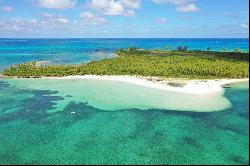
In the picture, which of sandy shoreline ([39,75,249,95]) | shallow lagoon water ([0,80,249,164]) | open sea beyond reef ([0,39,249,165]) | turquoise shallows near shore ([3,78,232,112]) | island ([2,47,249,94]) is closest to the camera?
shallow lagoon water ([0,80,249,164])

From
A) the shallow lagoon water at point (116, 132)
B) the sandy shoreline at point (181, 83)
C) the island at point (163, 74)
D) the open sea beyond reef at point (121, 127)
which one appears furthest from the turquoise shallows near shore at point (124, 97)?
the island at point (163, 74)

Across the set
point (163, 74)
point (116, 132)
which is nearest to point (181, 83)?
point (163, 74)

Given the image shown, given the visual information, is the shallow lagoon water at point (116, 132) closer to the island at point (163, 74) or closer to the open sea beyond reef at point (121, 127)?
the open sea beyond reef at point (121, 127)

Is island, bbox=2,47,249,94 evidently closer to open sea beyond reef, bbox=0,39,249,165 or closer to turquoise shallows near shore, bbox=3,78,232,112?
turquoise shallows near shore, bbox=3,78,232,112

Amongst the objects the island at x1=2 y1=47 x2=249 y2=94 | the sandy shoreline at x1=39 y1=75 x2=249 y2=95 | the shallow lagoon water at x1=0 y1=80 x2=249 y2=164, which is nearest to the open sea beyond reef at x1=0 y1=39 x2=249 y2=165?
the shallow lagoon water at x1=0 y1=80 x2=249 y2=164

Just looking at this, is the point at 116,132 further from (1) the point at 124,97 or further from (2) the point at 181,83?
(2) the point at 181,83

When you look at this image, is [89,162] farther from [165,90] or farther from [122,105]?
[165,90]

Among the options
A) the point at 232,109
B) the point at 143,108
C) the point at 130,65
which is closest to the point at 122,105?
the point at 143,108

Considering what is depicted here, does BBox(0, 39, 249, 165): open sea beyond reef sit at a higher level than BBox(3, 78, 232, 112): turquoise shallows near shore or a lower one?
lower
